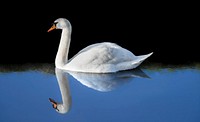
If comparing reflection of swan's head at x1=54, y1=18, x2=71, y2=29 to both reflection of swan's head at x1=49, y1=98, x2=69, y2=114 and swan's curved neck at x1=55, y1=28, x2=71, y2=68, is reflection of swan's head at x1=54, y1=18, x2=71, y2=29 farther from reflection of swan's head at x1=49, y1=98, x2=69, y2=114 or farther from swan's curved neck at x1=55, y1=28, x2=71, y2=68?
reflection of swan's head at x1=49, y1=98, x2=69, y2=114

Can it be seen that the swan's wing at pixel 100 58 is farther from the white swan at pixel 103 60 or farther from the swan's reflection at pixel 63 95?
the swan's reflection at pixel 63 95

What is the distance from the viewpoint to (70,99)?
799 cm

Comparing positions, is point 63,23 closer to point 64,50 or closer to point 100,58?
point 64,50

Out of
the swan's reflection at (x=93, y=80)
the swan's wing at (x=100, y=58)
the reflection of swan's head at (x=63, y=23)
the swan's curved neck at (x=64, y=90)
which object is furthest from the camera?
the reflection of swan's head at (x=63, y=23)

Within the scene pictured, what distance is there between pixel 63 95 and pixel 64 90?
20cm

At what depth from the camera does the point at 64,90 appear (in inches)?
330

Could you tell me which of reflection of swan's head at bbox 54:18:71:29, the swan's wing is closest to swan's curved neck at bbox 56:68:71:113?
the swan's wing

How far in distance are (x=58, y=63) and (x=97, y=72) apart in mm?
709

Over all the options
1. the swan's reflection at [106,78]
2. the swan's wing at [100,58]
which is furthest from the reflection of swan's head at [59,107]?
the swan's wing at [100,58]

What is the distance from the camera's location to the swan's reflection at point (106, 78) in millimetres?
8413

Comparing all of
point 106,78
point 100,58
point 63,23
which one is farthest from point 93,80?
point 63,23

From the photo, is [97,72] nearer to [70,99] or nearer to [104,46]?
[104,46]
